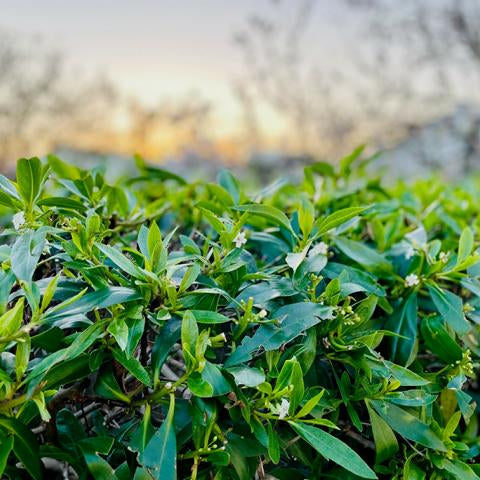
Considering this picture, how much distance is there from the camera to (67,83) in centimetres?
1109

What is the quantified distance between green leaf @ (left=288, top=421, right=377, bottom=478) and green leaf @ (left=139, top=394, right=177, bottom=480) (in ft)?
0.59

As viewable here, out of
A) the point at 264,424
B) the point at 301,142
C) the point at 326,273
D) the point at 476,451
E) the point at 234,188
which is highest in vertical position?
the point at 234,188

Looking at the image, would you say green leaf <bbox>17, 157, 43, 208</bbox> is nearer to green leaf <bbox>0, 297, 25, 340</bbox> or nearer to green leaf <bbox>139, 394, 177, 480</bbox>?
green leaf <bbox>0, 297, 25, 340</bbox>

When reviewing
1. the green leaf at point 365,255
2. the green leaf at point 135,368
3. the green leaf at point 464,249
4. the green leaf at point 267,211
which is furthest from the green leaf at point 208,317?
the green leaf at point 464,249

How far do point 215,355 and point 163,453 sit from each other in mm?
186

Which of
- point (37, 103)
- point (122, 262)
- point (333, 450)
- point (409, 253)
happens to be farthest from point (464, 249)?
point (37, 103)

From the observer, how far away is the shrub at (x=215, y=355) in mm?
855

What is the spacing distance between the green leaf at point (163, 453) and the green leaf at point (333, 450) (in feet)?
0.59

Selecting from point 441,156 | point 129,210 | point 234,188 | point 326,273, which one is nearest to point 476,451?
point 326,273

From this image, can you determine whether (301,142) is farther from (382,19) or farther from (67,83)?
(67,83)

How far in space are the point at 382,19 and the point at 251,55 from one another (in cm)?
268

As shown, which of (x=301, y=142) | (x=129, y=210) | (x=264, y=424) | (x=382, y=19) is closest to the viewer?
(x=264, y=424)

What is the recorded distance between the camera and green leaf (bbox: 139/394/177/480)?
83 centimetres

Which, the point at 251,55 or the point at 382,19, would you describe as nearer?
the point at 382,19
